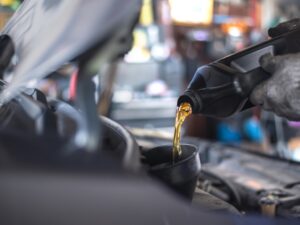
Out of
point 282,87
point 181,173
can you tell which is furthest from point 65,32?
point 282,87

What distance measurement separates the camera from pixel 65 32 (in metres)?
0.62

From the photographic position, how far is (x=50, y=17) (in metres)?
0.70

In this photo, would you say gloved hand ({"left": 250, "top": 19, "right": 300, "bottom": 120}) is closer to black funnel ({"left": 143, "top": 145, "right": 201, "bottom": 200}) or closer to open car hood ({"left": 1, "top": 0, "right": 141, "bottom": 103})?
black funnel ({"left": 143, "top": 145, "right": 201, "bottom": 200})

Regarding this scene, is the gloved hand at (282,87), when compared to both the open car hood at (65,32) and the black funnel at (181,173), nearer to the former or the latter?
the black funnel at (181,173)

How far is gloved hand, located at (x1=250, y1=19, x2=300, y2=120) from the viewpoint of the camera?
2.92 ft

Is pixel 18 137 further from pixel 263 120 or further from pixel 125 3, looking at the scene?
pixel 263 120

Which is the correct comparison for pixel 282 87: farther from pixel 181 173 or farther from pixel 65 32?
pixel 65 32

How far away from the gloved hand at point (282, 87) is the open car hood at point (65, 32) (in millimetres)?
408

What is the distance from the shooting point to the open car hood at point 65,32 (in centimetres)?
59

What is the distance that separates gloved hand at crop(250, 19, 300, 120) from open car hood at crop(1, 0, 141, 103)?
0.41 m

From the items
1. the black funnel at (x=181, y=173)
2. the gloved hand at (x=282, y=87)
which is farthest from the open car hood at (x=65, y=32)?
the gloved hand at (x=282, y=87)

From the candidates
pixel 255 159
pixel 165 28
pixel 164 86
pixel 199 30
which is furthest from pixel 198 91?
pixel 199 30

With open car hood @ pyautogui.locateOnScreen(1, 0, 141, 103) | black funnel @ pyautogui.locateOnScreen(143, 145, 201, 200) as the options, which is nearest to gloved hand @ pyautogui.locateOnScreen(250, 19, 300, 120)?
black funnel @ pyautogui.locateOnScreen(143, 145, 201, 200)

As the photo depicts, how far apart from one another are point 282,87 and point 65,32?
47 cm
